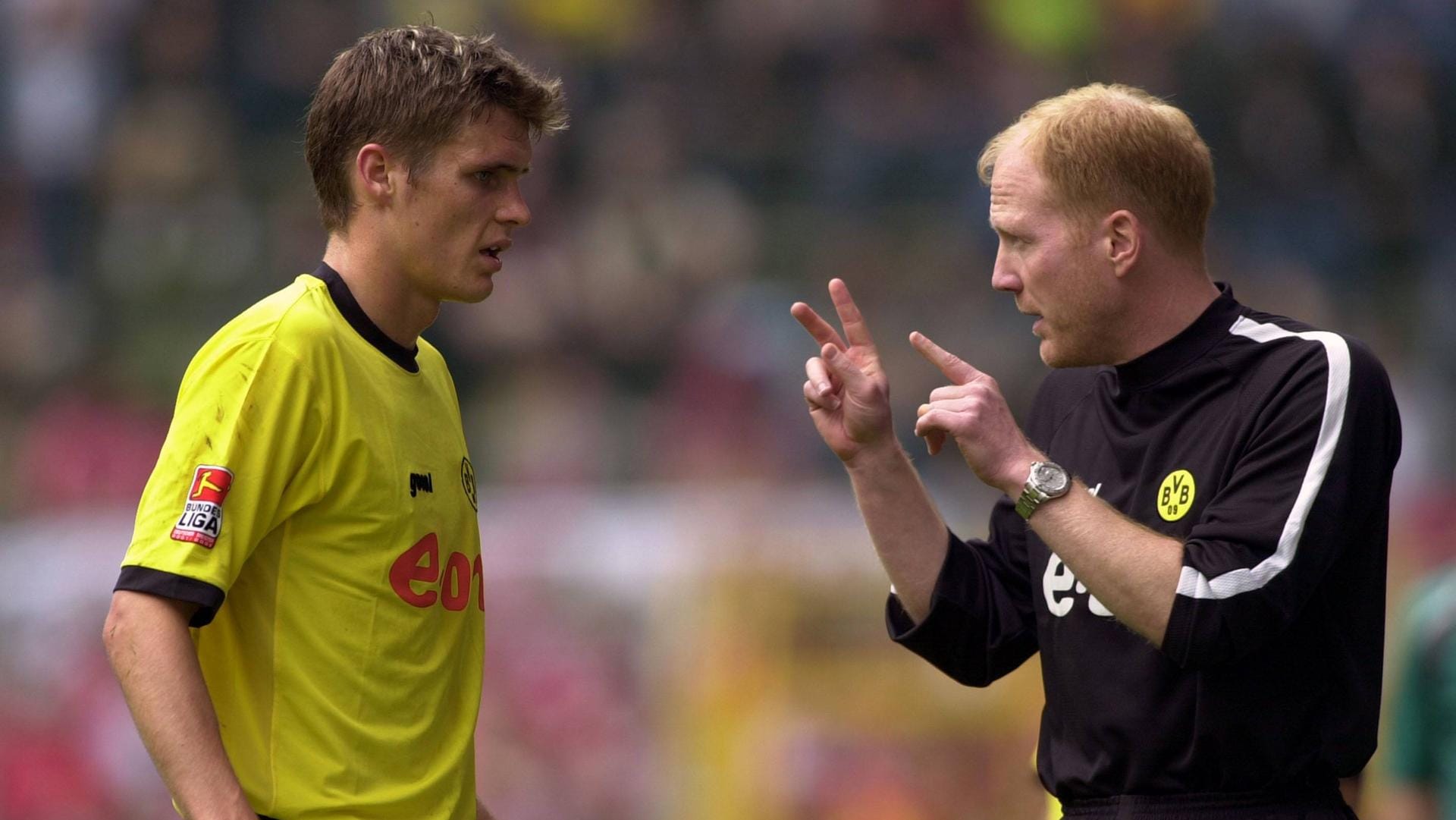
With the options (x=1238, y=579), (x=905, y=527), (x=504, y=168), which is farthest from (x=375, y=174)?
(x=1238, y=579)

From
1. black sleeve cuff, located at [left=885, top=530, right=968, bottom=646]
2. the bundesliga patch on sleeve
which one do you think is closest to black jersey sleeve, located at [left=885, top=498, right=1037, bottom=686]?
black sleeve cuff, located at [left=885, top=530, right=968, bottom=646]

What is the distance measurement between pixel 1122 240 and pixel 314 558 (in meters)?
1.58

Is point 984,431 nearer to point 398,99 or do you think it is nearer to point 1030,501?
point 1030,501

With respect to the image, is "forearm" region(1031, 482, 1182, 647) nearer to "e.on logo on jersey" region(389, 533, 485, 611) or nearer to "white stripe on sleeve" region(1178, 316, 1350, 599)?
"white stripe on sleeve" region(1178, 316, 1350, 599)

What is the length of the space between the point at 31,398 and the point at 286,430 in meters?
9.48

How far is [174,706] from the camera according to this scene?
2947mm

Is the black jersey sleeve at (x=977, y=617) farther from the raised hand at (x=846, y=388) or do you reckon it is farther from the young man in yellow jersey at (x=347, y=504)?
the young man in yellow jersey at (x=347, y=504)

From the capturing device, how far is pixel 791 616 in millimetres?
9414

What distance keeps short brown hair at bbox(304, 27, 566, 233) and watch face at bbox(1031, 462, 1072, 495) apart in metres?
1.19

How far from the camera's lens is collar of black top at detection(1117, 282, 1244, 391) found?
3545mm

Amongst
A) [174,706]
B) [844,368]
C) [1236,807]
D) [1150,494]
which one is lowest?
[1236,807]

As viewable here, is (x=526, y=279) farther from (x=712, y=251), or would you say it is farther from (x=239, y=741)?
(x=239, y=741)

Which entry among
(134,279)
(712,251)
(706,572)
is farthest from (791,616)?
(134,279)

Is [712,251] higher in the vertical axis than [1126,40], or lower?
lower
